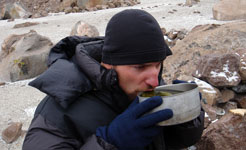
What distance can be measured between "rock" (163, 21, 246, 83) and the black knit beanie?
2.01 metres

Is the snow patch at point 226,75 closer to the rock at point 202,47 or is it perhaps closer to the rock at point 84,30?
the rock at point 202,47

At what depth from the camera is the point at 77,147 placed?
1.50 metres

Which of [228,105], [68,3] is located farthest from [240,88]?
[68,3]

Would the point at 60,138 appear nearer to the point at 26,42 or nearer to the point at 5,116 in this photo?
the point at 5,116

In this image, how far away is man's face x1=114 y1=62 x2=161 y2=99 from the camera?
147 cm

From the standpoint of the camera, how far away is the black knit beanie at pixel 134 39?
148 centimetres

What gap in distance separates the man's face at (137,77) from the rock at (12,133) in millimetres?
2518

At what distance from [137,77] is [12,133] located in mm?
2664

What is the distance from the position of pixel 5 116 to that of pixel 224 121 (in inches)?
128

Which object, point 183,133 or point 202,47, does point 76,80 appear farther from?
point 202,47

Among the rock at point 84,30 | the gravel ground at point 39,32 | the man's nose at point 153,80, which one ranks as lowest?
the gravel ground at point 39,32

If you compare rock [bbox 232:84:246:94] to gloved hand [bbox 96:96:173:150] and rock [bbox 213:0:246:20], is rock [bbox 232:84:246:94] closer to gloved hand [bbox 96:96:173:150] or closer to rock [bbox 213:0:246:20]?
gloved hand [bbox 96:96:173:150]

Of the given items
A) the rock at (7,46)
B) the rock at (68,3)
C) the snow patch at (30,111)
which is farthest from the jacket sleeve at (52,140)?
the rock at (68,3)

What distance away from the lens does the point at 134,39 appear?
1.48 metres
